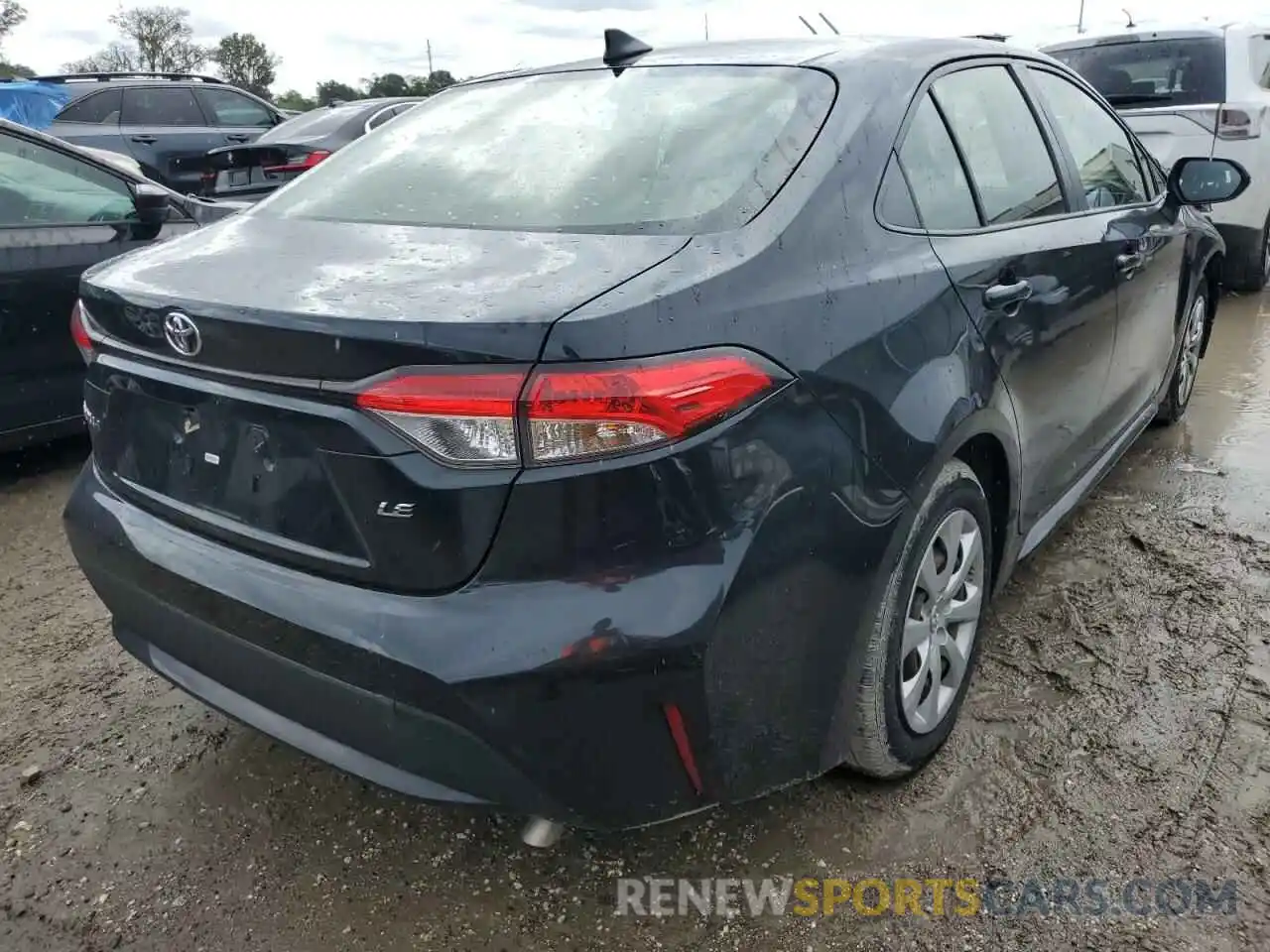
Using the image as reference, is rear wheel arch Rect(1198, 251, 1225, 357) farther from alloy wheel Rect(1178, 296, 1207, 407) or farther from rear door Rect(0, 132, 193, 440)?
rear door Rect(0, 132, 193, 440)

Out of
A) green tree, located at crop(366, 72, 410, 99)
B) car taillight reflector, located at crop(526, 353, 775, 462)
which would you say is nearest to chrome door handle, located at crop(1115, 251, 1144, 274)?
car taillight reflector, located at crop(526, 353, 775, 462)

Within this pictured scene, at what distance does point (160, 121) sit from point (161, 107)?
0.53 feet

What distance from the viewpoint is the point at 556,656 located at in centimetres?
155

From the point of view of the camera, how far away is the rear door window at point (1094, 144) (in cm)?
297

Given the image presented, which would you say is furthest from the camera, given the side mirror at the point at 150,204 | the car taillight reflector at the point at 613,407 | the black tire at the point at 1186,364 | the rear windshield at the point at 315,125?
the rear windshield at the point at 315,125

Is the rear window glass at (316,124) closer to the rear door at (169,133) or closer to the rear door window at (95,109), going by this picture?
the rear door at (169,133)

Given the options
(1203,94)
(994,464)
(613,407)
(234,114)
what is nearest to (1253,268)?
(1203,94)

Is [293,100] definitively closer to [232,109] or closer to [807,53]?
[232,109]

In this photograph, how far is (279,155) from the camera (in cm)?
877

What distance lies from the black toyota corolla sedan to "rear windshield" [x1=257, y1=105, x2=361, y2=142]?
745 cm

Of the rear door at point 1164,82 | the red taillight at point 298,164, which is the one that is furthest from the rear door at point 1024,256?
the red taillight at point 298,164

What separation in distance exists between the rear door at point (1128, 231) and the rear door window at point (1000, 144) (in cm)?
21

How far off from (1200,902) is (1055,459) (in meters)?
1.19

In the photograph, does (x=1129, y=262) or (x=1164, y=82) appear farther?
(x=1164, y=82)
